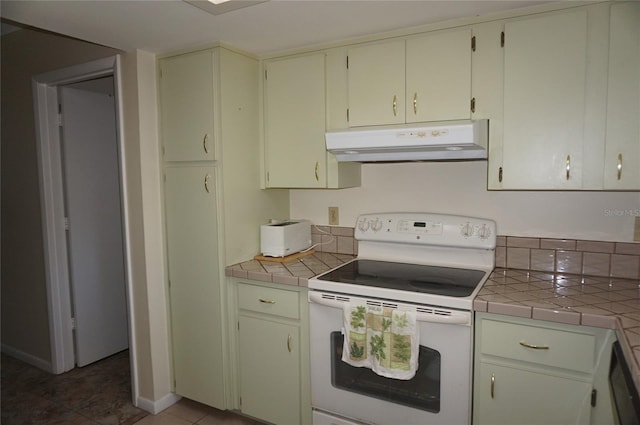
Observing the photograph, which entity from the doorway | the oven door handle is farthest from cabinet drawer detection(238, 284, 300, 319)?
the doorway

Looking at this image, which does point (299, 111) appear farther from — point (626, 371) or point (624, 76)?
point (626, 371)

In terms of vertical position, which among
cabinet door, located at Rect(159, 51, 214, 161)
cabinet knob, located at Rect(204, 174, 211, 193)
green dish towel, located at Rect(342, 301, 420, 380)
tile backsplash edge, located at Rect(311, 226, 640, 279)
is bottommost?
green dish towel, located at Rect(342, 301, 420, 380)

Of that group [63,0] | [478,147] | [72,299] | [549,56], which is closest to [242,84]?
[63,0]

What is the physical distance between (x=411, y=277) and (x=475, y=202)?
0.57 m

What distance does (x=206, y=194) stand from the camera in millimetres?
2355

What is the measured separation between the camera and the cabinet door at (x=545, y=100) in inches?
71.6

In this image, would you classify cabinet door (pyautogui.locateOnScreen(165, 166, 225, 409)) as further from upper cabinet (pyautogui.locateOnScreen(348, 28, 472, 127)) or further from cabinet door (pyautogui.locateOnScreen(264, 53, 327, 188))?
upper cabinet (pyautogui.locateOnScreen(348, 28, 472, 127))

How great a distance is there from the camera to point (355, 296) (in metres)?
1.97

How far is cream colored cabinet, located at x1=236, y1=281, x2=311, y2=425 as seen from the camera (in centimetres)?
219

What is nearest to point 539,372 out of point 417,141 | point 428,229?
point 428,229

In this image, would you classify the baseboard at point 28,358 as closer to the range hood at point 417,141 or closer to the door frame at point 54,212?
the door frame at point 54,212

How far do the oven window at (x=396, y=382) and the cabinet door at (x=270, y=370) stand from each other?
23cm

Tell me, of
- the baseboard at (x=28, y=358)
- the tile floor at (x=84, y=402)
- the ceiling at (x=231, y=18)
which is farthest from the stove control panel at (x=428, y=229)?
the baseboard at (x=28, y=358)

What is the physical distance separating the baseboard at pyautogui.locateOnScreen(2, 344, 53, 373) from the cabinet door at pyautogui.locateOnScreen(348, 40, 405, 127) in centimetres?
282
